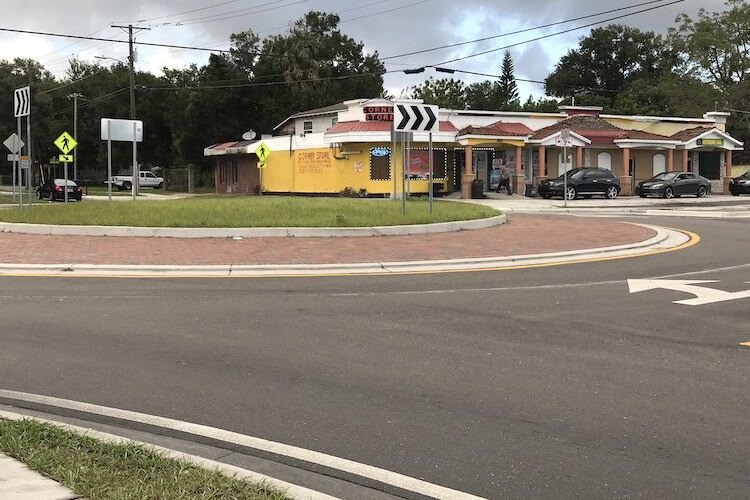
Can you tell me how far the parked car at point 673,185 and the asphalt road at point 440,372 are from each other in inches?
1149

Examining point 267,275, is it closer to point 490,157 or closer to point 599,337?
point 599,337

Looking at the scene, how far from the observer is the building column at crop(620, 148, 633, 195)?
40281 millimetres

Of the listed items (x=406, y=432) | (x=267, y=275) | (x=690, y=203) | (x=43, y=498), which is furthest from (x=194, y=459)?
(x=690, y=203)

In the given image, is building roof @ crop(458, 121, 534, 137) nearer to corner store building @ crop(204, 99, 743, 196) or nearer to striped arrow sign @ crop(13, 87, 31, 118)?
corner store building @ crop(204, 99, 743, 196)

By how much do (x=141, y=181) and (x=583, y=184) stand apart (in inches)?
1749

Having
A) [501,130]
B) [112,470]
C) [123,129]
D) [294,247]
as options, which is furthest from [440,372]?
[123,129]

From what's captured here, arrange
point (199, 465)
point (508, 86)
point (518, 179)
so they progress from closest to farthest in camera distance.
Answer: point (199, 465)
point (518, 179)
point (508, 86)

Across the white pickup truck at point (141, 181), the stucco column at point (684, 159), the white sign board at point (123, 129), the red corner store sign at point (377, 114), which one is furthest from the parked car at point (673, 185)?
the white pickup truck at point (141, 181)

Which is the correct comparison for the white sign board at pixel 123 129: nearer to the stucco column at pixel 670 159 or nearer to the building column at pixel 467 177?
the building column at pixel 467 177

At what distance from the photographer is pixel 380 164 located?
1467 inches

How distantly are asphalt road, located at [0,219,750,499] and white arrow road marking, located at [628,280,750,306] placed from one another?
0.23 m

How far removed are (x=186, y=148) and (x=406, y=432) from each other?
5701 cm

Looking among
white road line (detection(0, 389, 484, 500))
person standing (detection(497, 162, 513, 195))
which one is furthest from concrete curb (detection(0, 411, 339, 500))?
person standing (detection(497, 162, 513, 195))

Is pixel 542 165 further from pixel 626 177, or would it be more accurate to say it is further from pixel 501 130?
pixel 626 177
